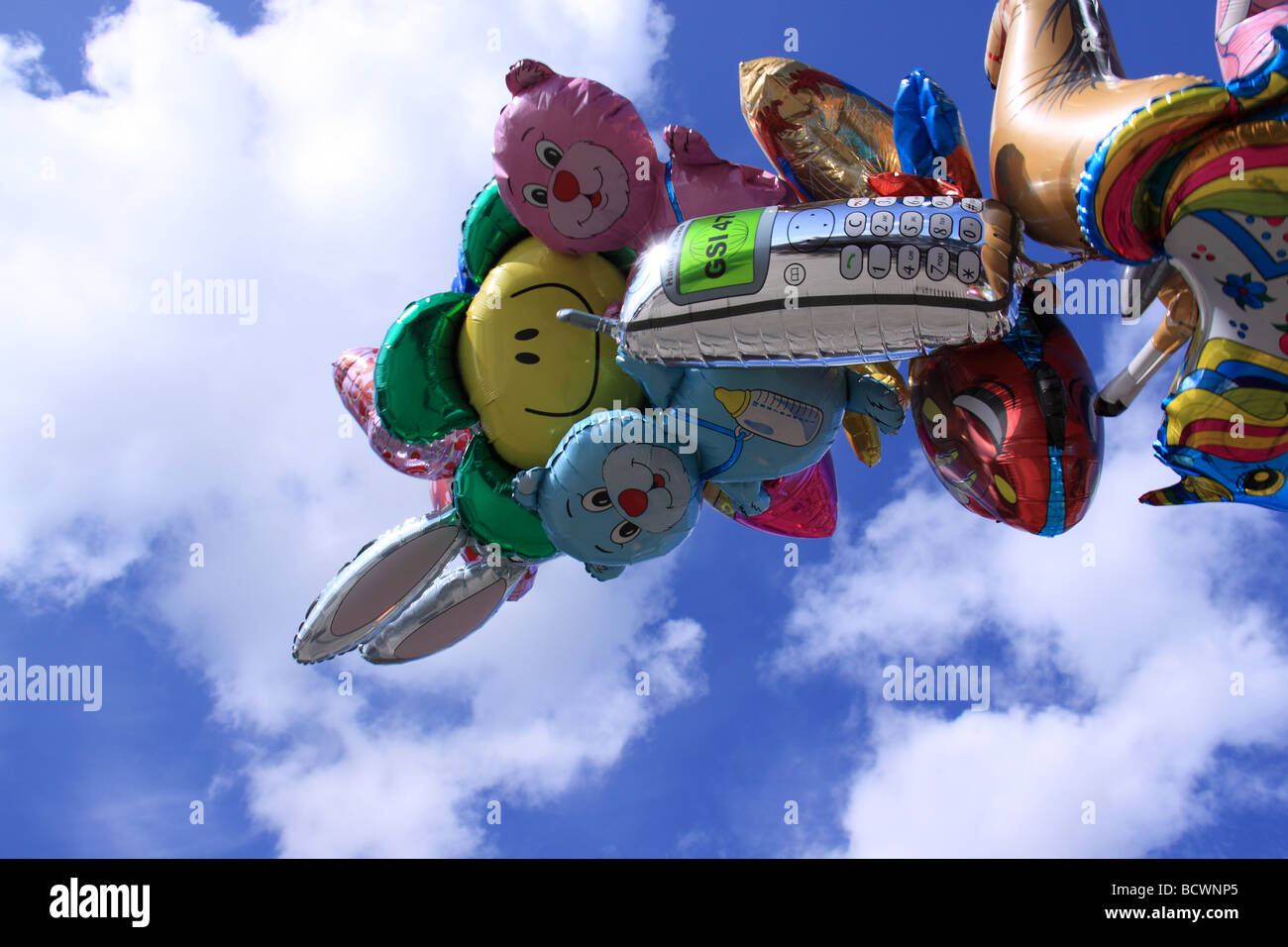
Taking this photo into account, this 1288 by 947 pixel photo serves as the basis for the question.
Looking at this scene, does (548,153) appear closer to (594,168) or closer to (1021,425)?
(594,168)

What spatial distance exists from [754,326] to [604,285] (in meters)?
1.27

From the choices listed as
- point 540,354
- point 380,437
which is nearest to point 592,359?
point 540,354

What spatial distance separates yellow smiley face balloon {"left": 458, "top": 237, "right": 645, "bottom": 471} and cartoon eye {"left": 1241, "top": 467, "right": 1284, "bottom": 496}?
2.63 metres

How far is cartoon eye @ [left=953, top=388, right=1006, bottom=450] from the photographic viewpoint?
4582 millimetres

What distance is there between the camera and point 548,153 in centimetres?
515

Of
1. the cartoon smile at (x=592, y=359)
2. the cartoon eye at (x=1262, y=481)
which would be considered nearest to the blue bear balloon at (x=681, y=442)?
the cartoon smile at (x=592, y=359)

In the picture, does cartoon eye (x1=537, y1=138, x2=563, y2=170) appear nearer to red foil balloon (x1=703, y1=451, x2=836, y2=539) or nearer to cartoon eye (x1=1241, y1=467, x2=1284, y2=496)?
red foil balloon (x1=703, y1=451, x2=836, y2=539)

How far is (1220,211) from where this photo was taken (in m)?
3.78

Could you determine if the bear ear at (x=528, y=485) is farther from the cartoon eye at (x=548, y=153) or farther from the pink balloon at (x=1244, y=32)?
the pink balloon at (x=1244, y=32)

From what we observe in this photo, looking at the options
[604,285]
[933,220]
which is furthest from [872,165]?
[604,285]

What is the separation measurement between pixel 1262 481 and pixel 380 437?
14.4ft

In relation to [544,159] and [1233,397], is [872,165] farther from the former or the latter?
[1233,397]

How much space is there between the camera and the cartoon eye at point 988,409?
4.58 metres

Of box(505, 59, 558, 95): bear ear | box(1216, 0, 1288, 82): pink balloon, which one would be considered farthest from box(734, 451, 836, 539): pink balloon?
box(1216, 0, 1288, 82): pink balloon
